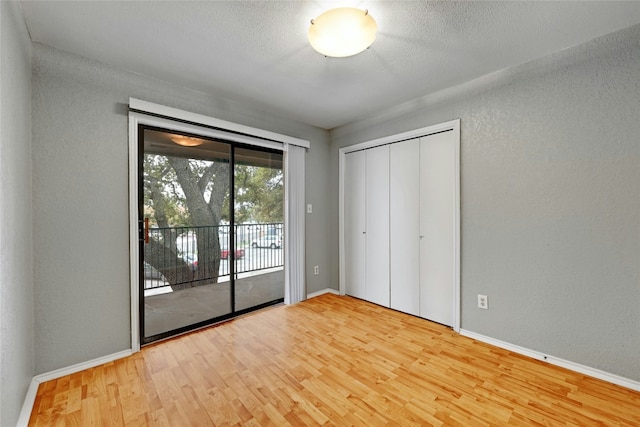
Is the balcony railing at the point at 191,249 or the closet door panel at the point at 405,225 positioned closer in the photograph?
the balcony railing at the point at 191,249

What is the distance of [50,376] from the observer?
192cm

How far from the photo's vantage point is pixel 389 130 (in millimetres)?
3217

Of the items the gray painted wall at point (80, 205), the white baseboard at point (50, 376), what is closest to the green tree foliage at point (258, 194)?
the gray painted wall at point (80, 205)

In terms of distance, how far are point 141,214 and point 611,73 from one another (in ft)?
12.5

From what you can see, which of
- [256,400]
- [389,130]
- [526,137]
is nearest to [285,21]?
[389,130]

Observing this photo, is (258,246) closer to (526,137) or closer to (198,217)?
(198,217)

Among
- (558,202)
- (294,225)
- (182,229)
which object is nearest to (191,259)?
(182,229)

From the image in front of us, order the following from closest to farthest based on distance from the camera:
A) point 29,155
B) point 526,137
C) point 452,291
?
point 29,155 < point 526,137 < point 452,291

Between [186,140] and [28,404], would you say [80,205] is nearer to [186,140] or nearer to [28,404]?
[186,140]

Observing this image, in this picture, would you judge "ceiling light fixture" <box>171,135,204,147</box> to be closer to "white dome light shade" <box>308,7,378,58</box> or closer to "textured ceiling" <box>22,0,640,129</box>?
"textured ceiling" <box>22,0,640,129</box>

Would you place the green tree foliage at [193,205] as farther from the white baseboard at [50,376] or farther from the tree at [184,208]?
the white baseboard at [50,376]

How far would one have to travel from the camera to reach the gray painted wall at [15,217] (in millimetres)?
1296

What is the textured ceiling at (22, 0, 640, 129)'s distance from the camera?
1589mm

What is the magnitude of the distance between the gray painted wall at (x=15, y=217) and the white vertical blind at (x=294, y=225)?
2.23 meters
